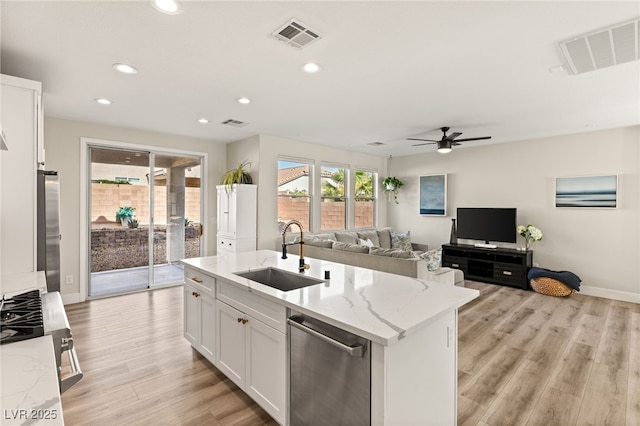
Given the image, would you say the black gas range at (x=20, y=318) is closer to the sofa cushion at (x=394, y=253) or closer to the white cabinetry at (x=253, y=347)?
the white cabinetry at (x=253, y=347)

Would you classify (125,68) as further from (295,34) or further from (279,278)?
(279,278)

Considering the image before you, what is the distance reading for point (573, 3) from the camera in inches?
74.0

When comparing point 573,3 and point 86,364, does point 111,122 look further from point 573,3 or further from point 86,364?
point 573,3

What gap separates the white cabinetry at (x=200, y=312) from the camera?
2574 millimetres

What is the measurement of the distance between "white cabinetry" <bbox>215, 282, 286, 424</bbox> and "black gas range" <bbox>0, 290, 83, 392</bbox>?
0.95m

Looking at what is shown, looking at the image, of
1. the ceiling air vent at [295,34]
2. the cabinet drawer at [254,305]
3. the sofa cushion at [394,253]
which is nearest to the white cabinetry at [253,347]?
the cabinet drawer at [254,305]

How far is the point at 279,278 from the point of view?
2658mm

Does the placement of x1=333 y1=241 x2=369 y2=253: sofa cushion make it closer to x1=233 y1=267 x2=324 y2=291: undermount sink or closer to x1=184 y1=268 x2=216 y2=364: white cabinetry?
x1=233 y1=267 x2=324 y2=291: undermount sink

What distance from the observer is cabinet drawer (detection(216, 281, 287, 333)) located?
6.12ft

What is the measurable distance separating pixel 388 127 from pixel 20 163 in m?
4.24

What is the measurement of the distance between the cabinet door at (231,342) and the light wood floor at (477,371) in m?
0.21

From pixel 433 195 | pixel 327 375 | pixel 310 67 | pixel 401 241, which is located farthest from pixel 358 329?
pixel 433 195

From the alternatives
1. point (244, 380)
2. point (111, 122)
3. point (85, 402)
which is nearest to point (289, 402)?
point (244, 380)

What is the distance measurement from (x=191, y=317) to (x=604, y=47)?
4.05 metres
